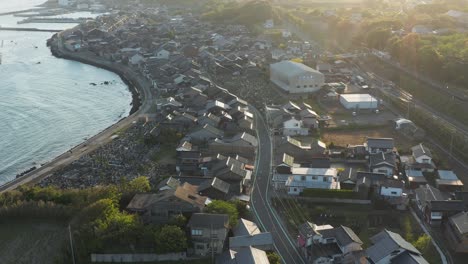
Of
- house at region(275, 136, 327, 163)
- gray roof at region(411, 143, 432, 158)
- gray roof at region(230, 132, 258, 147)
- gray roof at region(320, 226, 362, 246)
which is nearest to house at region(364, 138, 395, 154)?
gray roof at region(411, 143, 432, 158)

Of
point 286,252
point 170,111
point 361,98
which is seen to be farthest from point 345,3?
point 286,252

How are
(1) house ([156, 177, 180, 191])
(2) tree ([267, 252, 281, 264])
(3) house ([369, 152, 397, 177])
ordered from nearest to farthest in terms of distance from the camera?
Answer: (2) tree ([267, 252, 281, 264]) → (1) house ([156, 177, 180, 191]) → (3) house ([369, 152, 397, 177])

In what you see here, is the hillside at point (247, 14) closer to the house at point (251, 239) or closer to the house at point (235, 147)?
the house at point (235, 147)

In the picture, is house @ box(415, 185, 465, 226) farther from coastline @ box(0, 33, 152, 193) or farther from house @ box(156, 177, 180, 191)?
coastline @ box(0, 33, 152, 193)

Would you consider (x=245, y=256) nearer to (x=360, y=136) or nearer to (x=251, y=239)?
(x=251, y=239)

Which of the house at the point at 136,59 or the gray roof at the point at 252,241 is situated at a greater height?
the gray roof at the point at 252,241

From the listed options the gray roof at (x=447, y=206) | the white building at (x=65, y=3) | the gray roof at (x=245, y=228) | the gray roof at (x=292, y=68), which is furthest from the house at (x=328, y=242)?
the white building at (x=65, y=3)
